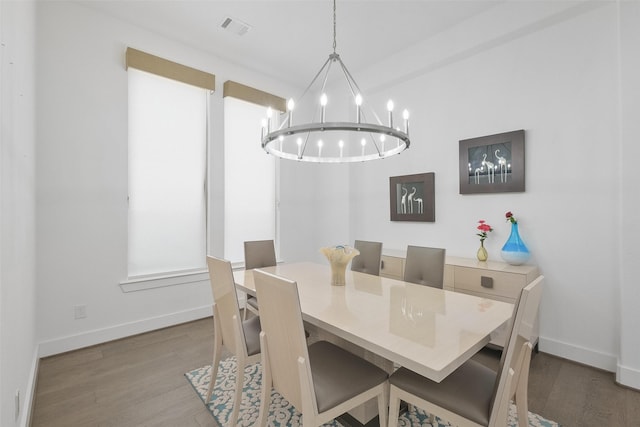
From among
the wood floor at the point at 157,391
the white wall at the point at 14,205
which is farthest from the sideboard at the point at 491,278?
the white wall at the point at 14,205

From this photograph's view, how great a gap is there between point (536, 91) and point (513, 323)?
2.52m

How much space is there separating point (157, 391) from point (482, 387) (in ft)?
6.90

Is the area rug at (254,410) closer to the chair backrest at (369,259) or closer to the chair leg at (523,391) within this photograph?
the chair leg at (523,391)

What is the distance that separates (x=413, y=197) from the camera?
11.8ft

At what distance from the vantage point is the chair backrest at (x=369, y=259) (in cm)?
282

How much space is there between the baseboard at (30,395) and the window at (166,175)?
1017mm

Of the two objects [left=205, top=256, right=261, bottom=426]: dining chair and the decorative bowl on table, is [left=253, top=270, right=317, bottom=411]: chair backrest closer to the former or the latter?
[left=205, top=256, right=261, bottom=426]: dining chair

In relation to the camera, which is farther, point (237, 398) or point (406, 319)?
point (237, 398)

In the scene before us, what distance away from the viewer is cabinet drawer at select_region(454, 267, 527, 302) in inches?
94.7

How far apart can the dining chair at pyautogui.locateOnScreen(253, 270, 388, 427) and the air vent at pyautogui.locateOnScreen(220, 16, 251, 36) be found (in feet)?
9.34

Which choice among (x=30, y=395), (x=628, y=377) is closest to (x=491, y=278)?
(x=628, y=377)

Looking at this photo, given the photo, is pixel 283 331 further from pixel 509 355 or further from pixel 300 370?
pixel 509 355

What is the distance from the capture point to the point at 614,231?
231 cm

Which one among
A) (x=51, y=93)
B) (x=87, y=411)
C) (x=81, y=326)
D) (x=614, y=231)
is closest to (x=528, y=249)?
A: (x=614, y=231)
